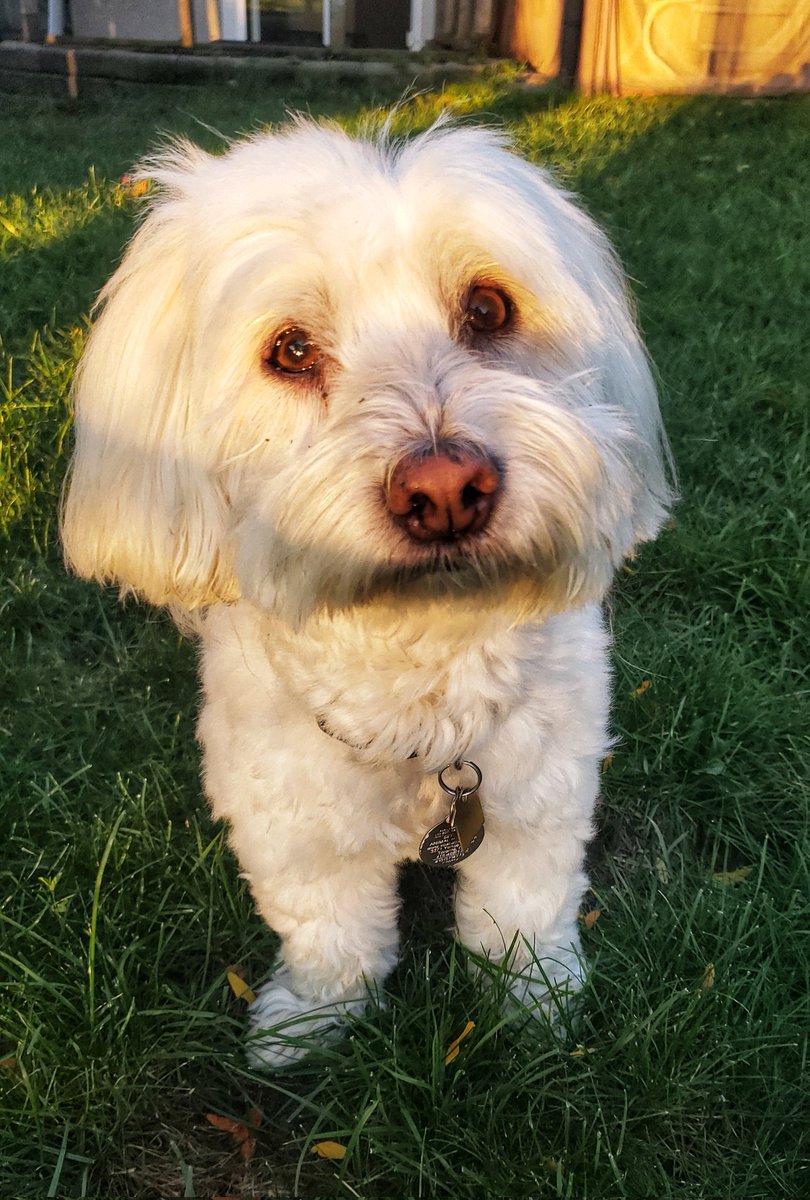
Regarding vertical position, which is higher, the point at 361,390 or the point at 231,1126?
the point at 361,390

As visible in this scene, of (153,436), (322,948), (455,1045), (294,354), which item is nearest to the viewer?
(294,354)

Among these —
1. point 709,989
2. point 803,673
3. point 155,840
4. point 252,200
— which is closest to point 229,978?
point 155,840

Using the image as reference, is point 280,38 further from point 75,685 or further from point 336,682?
point 336,682

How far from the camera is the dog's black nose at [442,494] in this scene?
3.97ft

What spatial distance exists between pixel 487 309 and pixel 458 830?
94cm

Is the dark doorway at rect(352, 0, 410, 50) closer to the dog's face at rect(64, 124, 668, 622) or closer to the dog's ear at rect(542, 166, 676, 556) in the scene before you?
the dog's ear at rect(542, 166, 676, 556)

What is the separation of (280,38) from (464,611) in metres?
13.3

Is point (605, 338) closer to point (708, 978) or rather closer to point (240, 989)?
point (708, 978)

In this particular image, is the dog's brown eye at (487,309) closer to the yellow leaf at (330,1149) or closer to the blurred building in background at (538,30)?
the yellow leaf at (330,1149)

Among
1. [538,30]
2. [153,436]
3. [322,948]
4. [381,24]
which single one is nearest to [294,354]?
[153,436]

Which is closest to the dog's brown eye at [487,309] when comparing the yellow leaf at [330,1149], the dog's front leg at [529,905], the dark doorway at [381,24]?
the dog's front leg at [529,905]

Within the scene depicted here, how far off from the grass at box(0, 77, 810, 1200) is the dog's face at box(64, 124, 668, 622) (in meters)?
0.83

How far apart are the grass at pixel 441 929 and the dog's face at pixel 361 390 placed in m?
0.83

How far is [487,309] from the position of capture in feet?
5.22
